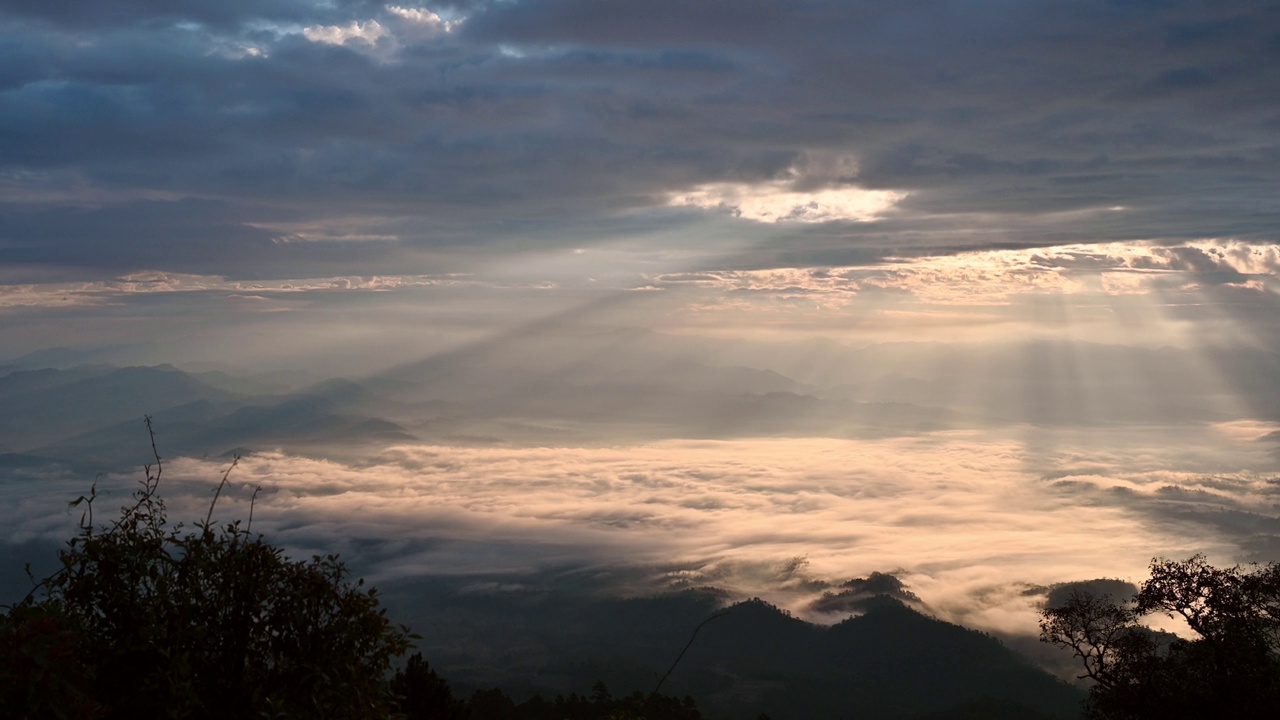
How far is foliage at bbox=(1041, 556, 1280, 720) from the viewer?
803 inches

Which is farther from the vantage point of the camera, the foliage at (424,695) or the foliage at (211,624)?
the foliage at (424,695)

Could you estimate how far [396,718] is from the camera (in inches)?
586

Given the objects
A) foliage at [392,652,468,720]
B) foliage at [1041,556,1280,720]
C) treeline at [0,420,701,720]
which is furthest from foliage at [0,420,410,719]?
foliage at [392,652,468,720]

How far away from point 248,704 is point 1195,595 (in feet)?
73.8

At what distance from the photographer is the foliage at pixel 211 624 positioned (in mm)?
13266

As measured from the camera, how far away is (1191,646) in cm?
2214

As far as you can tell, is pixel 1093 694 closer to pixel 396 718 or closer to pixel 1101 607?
pixel 1101 607

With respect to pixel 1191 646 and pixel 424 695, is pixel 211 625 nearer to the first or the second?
pixel 1191 646

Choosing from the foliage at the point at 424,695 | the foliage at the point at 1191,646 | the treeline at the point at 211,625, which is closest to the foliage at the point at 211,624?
the treeline at the point at 211,625

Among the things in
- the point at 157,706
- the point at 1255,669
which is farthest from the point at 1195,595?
the point at 157,706

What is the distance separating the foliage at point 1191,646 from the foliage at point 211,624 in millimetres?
17567

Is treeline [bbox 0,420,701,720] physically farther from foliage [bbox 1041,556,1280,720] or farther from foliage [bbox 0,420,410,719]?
foliage [bbox 1041,556,1280,720]

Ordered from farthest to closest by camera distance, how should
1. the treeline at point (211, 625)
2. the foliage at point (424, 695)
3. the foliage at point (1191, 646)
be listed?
the foliage at point (424, 695) → the foliage at point (1191, 646) → the treeline at point (211, 625)

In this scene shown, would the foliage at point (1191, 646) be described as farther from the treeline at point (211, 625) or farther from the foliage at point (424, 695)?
the foliage at point (424, 695)
